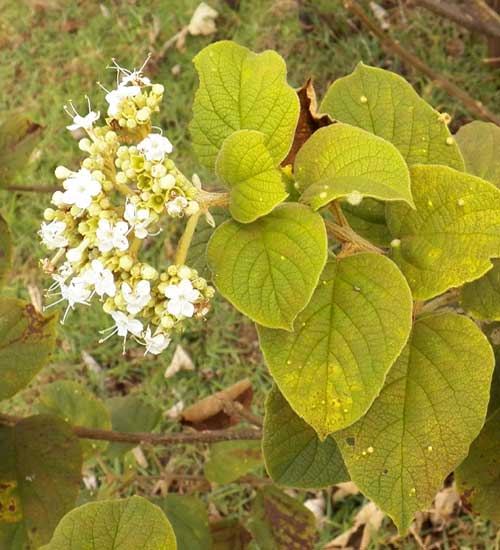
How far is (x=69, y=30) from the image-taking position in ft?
13.1

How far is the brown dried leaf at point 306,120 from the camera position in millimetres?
1387

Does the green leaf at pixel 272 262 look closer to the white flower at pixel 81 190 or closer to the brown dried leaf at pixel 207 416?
the white flower at pixel 81 190

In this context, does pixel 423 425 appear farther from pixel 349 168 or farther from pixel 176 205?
pixel 176 205

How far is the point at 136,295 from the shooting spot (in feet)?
3.91

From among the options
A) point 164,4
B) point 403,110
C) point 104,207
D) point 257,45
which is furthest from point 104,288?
point 164,4

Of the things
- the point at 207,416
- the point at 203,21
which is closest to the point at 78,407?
the point at 207,416

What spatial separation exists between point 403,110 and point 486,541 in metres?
1.74

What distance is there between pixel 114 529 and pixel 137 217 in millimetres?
517

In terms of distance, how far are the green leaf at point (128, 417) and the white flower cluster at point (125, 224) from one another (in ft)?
4.02

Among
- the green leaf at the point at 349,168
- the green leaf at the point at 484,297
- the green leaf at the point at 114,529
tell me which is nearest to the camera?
the green leaf at the point at 349,168

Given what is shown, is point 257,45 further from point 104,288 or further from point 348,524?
point 104,288

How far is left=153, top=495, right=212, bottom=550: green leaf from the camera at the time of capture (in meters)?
2.07

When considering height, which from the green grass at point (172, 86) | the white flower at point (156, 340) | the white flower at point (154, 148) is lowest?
the green grass at point (172, 86)

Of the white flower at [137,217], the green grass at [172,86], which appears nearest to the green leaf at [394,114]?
the white flower at [137,217]
